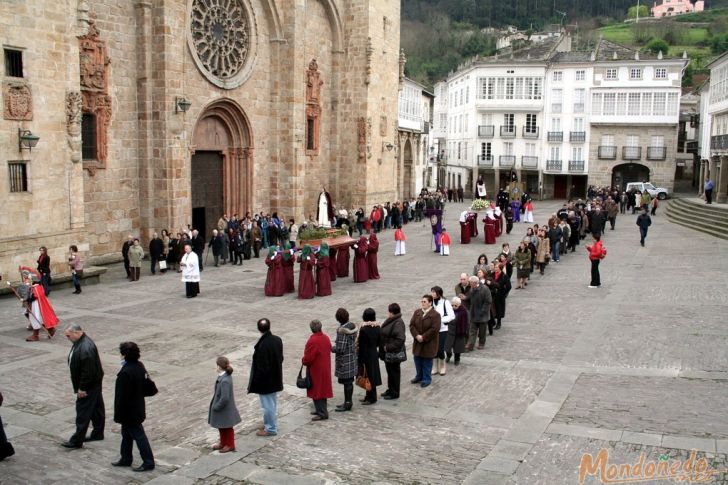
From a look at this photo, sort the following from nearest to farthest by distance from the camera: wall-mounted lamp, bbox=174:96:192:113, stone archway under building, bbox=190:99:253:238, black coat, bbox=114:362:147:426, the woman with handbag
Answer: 1. black coat, bbox=114:362:147:426
2. the woman with handbag
3. wall-mounted lamp, bbox=174:96:192:113
4. stone archway under building, bbox=190:99:253:238

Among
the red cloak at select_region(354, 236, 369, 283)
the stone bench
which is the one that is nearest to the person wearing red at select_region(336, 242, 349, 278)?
the red cloak at select_region(354, 236, 369, 283)

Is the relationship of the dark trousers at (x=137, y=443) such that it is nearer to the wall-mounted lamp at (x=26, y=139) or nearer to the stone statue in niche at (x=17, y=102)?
the wall-mounted lamp at (x=26, y=139)

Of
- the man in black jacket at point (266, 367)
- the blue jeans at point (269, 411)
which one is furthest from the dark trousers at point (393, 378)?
the man in black jacket at point (266, 367)

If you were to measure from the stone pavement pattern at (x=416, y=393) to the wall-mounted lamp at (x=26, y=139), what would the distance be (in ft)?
12.9

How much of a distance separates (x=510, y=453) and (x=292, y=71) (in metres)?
24.1

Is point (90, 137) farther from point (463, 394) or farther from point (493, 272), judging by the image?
point (463, 394)

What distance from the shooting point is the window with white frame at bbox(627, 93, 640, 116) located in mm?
54469

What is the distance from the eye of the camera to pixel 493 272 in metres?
15.0

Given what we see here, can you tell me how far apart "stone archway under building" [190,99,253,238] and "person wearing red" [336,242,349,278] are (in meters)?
8.28

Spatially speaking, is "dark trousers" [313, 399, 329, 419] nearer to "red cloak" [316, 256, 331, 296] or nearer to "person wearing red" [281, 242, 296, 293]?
"red cloak" [316, 256, 331, 296]

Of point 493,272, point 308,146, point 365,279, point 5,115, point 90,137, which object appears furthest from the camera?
point 308,146

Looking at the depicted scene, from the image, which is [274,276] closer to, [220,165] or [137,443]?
[137,443]

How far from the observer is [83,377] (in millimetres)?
8727

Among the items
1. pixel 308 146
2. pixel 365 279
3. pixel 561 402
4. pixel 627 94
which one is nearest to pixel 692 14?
→ pixel 627 94
